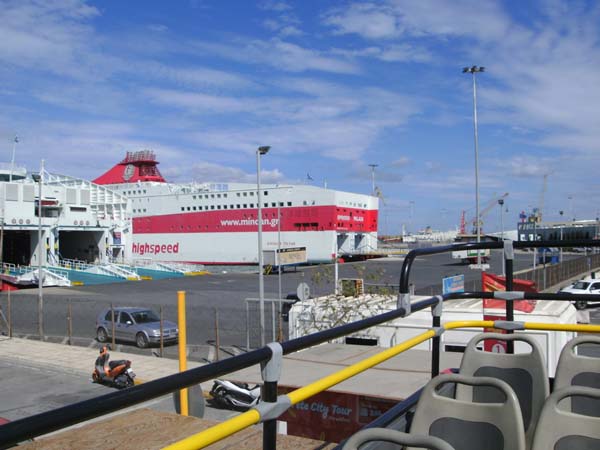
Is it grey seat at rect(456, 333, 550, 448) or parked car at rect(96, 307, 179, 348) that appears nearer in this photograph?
grey seat at rect(456, 333, 550, 448)

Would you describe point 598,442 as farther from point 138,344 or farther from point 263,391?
point 138,344

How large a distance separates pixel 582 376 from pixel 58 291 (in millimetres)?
43520

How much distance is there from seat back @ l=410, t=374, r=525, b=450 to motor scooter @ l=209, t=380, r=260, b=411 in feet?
34.0

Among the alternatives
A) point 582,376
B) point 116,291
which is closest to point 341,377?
point 582,376

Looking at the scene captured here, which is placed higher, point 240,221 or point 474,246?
point 240,221

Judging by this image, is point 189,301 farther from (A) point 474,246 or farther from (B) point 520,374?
(B) point 520,374

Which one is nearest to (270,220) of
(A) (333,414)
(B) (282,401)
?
(A) (333,414)

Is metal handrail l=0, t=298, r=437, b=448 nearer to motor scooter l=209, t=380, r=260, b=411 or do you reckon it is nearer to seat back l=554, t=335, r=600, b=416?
seat back l=554, t=335, r=600, b=416

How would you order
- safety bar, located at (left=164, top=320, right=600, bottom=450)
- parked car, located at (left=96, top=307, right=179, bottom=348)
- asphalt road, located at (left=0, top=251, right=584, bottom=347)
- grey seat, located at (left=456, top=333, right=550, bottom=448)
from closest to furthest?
safety bar, located at (left=164, top=320, right=600, bottom=450) → grey seat, located at (left=456, top=333, right=550, bottom=448) → parked car, located at (left=96, top=307, right=179, bottom=348) → asphalt road, located at (left=0, top=251, right=584, bottom=347)

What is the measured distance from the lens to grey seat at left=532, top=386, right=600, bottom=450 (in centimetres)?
219

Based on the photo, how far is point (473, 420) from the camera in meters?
2.35

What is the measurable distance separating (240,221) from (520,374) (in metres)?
65.7

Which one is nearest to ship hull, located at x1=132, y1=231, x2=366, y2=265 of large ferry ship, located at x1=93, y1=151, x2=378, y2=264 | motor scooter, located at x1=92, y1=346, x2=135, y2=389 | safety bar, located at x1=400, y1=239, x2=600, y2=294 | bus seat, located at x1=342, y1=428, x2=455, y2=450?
large ferry ship, located at x1=93, y1=151, x2=378, y2=264

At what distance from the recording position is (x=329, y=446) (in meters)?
3.39
